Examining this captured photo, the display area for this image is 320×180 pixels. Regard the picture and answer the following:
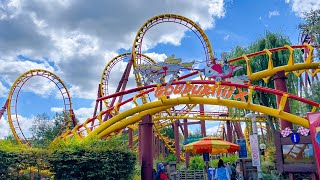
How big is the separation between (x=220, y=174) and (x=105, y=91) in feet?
64.1

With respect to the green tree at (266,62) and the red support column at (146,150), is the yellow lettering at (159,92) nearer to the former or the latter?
the red support column at (146,150)

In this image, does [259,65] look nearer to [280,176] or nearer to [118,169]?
[280,176]

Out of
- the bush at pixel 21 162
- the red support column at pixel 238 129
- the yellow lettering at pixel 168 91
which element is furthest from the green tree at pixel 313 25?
the red support column at pixel 238 129

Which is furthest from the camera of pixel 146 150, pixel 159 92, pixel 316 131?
pixel 146 150

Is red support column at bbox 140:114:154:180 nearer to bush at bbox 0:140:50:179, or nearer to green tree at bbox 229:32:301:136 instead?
bush at bbox 0:140:50:179

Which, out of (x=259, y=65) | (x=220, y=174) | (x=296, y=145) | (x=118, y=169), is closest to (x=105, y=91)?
(x=259, y=65)

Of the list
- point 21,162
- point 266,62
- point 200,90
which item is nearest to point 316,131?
point 200,90

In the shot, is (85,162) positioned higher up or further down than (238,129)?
further down

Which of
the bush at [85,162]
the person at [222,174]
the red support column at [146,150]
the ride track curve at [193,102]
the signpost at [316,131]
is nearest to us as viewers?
the signpost at [316,131]

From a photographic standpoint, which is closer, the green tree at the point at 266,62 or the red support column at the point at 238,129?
the green tree at the point at 266,62

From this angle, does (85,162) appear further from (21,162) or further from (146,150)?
(146,150)

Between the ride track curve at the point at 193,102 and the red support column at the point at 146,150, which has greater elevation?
the ride track curve at the point at 193,102

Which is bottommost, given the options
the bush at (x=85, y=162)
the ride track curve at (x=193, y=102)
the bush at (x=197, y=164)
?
the bush at (x=197, y=164)

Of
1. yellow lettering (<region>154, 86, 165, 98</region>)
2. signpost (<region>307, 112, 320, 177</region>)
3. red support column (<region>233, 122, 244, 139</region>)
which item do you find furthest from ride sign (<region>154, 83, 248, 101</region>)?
red support column (<region>233, 122, 244, 139</region>)
